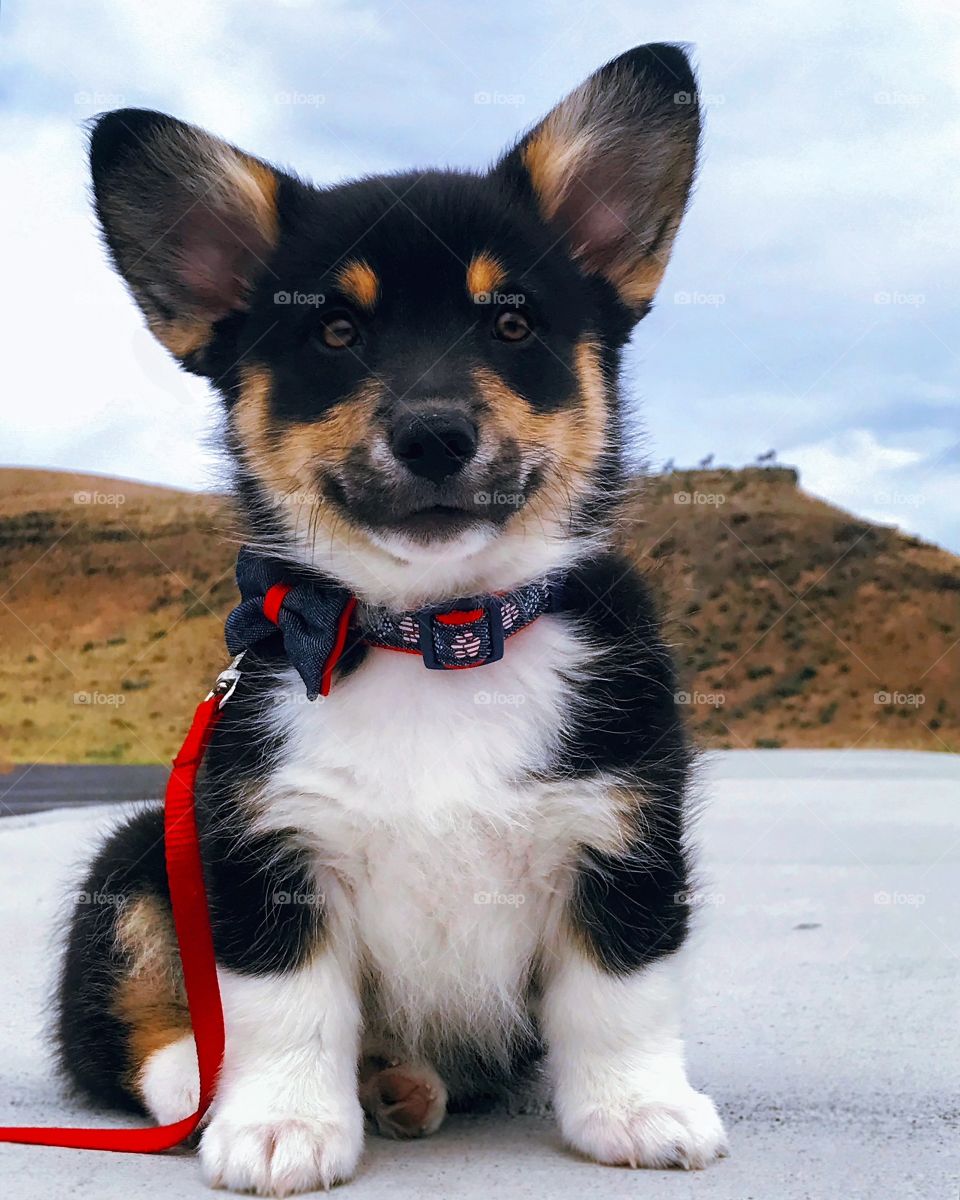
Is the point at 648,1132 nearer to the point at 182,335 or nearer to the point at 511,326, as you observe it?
the point at 511,326

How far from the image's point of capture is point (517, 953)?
260cm

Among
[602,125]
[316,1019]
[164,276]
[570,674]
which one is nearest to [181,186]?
[164,276]

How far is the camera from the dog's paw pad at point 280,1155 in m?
2.30

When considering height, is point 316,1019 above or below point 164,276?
below

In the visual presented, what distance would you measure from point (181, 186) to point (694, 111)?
1.21 metres

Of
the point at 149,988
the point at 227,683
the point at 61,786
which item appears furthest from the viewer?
the point at 61,786

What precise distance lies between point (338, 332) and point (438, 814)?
3.37 ft

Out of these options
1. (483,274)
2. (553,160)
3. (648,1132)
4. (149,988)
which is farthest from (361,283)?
(648,1132)

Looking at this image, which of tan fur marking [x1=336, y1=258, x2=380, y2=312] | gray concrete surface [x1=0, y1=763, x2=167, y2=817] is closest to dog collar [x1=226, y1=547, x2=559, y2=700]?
tan fur marking [x1=336, y1=258, x2=380, y2=312]

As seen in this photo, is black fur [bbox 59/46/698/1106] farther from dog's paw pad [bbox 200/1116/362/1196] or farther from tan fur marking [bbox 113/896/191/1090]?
dog's paw pad [bbox 200/1116/362/1196]

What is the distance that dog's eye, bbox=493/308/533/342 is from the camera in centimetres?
272

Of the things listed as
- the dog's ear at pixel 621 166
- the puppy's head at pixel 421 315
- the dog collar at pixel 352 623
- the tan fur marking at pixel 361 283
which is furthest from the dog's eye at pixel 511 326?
the dog collar at pixel 352 623

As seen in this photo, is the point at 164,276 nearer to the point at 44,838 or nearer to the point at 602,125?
the point at 602,125

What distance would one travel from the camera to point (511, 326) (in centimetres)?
274
